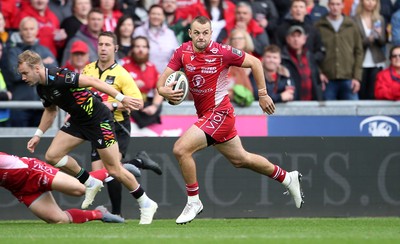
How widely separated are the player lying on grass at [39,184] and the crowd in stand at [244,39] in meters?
3.07

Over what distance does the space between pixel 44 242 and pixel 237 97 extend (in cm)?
678

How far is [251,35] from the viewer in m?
17.7

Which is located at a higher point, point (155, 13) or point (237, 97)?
point (155, 13)

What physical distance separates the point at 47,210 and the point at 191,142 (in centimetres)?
196

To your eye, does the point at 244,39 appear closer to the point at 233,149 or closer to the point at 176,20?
the point at 176,20

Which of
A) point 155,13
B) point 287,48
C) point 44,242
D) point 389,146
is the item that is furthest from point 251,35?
Answer: point 44,242

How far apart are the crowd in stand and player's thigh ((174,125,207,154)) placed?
151 inches

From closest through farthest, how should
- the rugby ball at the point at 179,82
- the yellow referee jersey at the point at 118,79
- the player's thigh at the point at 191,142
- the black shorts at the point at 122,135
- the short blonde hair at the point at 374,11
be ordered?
the player's thigh at the point at 191,142 → the rugby ball at the point at 179,82 → the yellow referee jersey at the point at 118,79 → the black shorts at the point at 122,135 → the short blonde hair at the point at 374,11

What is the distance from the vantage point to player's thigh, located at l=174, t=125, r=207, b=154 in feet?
40.4

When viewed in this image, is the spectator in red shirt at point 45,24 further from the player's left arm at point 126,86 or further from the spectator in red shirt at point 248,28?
the player's left arm at point 126,86

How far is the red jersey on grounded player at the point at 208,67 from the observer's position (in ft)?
41.3

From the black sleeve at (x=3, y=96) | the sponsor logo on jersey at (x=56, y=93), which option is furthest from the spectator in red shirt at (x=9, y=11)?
the sponsor logo on jersey at (x=56, y=93)

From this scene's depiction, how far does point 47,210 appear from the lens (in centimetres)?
1287

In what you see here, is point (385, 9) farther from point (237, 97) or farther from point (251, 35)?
point (237, 97)
